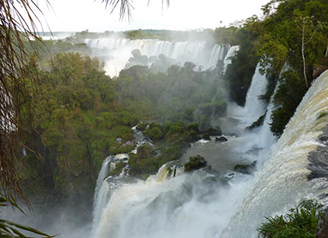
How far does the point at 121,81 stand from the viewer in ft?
73.8

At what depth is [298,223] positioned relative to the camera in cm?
343

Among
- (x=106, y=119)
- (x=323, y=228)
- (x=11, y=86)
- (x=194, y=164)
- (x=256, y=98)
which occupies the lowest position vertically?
(x=106, y=119)

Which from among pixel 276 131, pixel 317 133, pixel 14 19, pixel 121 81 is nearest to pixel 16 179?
pixel 14 19

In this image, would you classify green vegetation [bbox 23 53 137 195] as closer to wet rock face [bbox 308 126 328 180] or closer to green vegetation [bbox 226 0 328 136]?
green vegetation [bbox 226 0 328 136]

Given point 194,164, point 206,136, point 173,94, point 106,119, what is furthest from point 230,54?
point 194,164

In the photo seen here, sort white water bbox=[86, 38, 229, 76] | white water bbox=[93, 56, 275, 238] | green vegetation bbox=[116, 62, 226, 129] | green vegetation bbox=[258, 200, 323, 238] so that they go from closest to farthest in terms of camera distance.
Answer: green vegetation bbox=[258, 200, 323, 238]
white water bbox=[93, 56, 275, 238]
green vegetation bbox=[116, 62, 226, 129]
white water bbox=[86, 38, 229, 76]

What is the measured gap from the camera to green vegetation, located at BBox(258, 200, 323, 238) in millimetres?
3205

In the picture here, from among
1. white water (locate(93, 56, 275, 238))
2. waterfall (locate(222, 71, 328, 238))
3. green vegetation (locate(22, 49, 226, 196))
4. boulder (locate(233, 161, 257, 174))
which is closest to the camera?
waterfall (locate(222, 71, 328, 238))

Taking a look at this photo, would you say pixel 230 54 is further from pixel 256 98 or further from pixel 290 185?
pixel 290 185

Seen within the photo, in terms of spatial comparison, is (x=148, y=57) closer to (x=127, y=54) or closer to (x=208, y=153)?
(x=127, y=54)

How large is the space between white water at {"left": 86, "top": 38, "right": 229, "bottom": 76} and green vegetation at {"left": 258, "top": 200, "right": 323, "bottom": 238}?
21323 mm

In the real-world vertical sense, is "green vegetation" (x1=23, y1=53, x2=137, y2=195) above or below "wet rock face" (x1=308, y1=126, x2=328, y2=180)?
below

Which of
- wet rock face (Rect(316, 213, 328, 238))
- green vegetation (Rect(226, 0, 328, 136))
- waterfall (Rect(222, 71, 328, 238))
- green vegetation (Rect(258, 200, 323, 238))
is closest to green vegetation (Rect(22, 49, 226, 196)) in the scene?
green vegetation (Rect(226, 0, 328, 136))

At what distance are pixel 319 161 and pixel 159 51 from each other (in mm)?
31737
